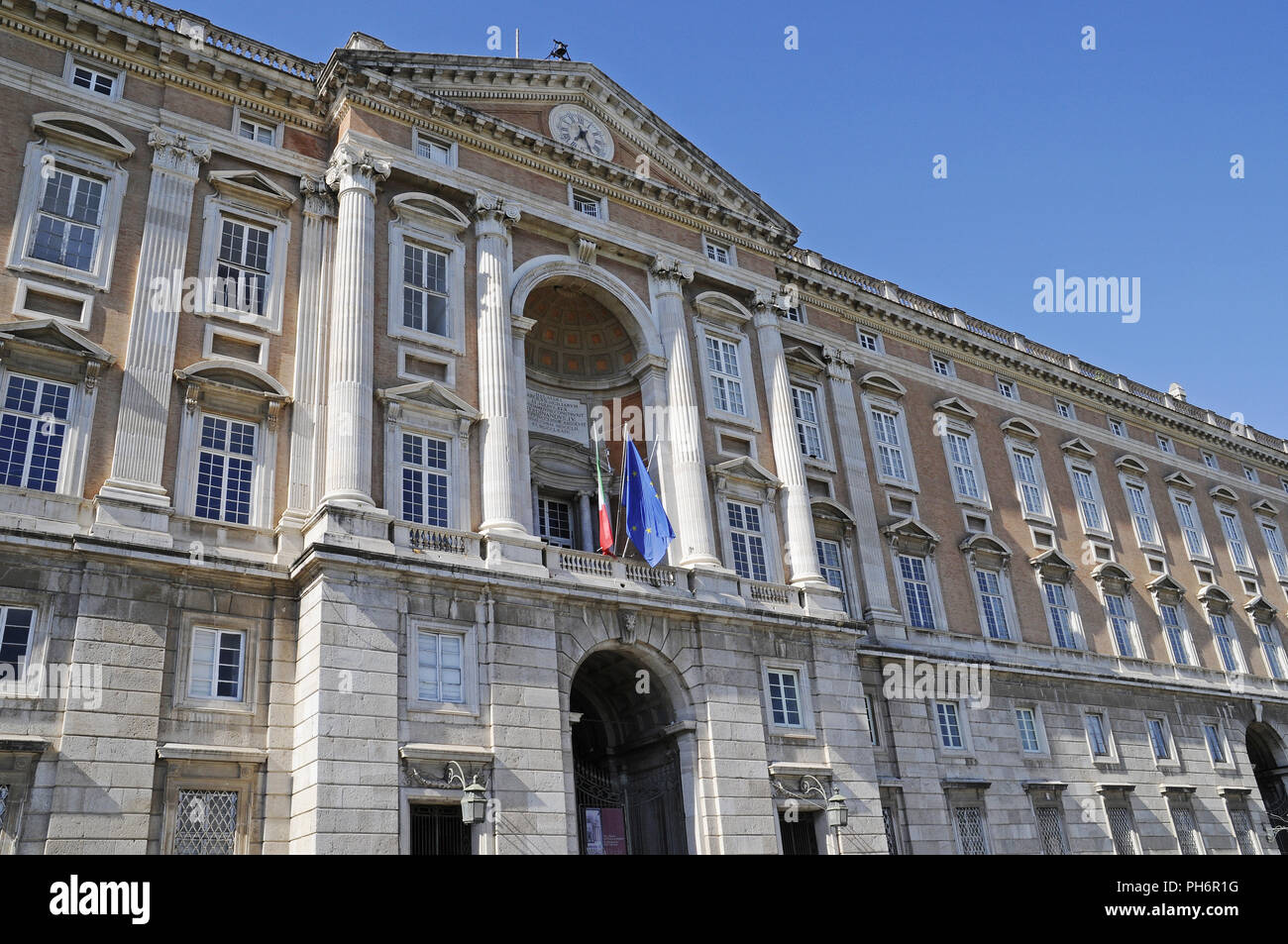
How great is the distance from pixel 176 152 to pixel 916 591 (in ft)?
83.6

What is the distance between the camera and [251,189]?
2717 centimetres

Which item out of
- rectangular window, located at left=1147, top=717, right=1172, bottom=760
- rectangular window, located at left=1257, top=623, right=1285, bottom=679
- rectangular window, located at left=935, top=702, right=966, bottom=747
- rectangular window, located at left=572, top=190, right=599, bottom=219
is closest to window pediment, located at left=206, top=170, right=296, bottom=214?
rectangular window, located at left=572, top=190, right=599, bottom=219

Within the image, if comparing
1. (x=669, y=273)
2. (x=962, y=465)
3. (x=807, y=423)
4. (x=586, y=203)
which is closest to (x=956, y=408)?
(x=962, y=465)

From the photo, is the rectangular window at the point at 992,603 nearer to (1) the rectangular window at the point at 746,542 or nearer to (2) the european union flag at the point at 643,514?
(1) the rectangular window at the point at 746,542

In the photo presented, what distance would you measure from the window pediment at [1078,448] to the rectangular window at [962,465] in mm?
5787

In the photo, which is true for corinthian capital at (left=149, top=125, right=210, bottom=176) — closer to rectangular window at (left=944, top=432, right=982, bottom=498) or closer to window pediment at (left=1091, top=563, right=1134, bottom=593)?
rectangular window at (left=944, top=432, right=982, bottom=498)

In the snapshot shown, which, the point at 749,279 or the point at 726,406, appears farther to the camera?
the point at 749,279

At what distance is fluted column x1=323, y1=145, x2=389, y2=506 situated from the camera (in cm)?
2430

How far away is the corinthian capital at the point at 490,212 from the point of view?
1163 inches

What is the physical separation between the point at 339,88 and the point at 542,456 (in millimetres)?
11280

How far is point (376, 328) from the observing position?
87.9 feet

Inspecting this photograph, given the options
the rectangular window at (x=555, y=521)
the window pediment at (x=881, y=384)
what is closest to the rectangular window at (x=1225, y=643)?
the window pediment at (x=881, y=384)
